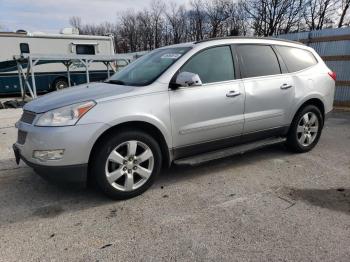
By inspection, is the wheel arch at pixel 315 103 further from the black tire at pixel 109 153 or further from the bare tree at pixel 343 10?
the bare tree at pixel 343 10

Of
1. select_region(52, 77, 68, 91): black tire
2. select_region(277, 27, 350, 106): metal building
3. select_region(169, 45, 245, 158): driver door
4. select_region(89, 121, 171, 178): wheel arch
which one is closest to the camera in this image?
select_region(89, 121, 171, 178): wheel arch

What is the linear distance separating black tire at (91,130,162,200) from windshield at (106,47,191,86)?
65 cm

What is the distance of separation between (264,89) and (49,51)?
13835 mm

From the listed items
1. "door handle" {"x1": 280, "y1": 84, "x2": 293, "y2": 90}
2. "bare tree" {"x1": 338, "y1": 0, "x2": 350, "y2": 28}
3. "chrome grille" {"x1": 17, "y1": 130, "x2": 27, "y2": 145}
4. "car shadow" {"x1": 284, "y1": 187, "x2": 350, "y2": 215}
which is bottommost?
"car shadow" {"x1": 284, "y1": 187, "x2": 350, "y2": 215}

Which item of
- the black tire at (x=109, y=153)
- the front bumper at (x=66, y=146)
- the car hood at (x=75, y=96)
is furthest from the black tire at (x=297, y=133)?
the front bumper at (x=66, y=146)

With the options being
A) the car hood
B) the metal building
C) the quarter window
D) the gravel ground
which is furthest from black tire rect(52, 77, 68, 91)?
the car hood

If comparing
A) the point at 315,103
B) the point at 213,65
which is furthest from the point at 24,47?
the point at 315,103

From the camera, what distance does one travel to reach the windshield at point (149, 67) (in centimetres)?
396

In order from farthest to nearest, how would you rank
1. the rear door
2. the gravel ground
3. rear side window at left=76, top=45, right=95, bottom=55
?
rear side window at left=76, top=45, right=95, bottom=55 → the rear door → the gravel ground

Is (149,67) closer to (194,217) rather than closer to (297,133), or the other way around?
(194,217)

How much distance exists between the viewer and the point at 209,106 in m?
4.03

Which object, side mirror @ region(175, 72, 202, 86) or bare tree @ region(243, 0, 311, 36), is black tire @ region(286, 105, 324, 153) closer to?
side mirror @ region(175, 72, 202, 86)

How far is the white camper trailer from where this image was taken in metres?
14.8

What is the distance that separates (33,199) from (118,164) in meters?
1.09
